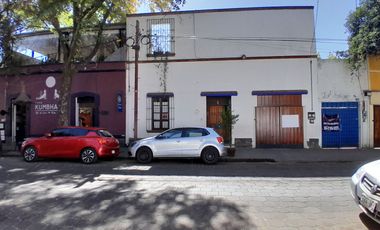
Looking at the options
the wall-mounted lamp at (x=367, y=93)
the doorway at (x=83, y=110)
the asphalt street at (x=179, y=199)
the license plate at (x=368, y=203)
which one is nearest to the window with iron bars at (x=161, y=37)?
the doorway at (x=83, y=110)

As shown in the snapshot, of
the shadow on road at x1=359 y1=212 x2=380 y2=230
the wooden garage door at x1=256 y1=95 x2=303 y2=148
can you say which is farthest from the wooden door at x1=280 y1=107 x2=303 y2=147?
the shadow on road at x1=359 y1=212 x2=380 y2=230

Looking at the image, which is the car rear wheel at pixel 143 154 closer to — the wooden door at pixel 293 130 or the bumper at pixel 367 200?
the wooden door at pixel 293 130

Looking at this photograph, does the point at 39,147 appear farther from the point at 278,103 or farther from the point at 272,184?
the point at 278,103

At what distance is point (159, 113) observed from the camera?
19969 millimetres

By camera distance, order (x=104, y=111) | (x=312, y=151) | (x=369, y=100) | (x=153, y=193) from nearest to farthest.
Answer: (x=153, y=193) < (x=312, y=151) < (x=369, y=100) < (x=104, y=111)

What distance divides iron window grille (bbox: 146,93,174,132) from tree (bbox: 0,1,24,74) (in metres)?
7.57

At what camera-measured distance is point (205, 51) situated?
19.5 meters

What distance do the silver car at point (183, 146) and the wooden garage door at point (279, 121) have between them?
5.38 metres

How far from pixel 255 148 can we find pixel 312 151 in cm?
283

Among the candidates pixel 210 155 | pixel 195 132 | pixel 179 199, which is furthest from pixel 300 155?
pixel 179 199

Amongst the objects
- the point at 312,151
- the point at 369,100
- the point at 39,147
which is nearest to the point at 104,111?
the point at 39,147

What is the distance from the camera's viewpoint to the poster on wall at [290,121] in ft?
61.7

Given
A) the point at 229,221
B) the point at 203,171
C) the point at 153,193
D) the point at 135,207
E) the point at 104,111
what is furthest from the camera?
the point at 104,111

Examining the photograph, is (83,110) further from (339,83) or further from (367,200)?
(367,200)
